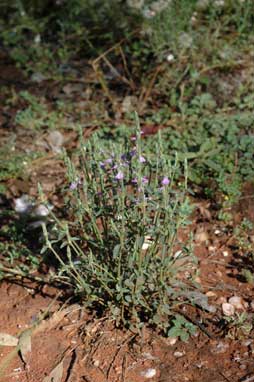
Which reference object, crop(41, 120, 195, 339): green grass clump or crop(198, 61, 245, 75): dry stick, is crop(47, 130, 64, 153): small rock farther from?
crop(41, 120, 195, 339): green grass clump

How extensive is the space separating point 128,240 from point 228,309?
59cm

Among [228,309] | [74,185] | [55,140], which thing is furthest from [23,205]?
[228,309]

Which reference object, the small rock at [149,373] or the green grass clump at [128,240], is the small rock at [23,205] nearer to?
the green grass clump at [128,240]

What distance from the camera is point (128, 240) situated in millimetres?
2236

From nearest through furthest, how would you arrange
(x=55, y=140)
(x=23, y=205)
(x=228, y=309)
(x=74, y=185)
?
1. (x=74, y=185)
2. (x=228, y=309)
3. (x=23, y=205)
4. (x=55, y=140)

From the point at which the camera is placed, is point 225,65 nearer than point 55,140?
No

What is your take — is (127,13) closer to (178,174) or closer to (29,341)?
(178,174)

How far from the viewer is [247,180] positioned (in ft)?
10.3

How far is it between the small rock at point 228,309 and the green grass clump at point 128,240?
0.58 feet

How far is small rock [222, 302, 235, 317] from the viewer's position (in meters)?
2.44

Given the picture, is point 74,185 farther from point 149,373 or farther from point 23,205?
point 23,205

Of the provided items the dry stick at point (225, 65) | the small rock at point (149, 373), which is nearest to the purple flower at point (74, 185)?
the small rock at point (149, 373)

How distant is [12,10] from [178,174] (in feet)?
10.5

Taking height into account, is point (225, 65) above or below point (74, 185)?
below
